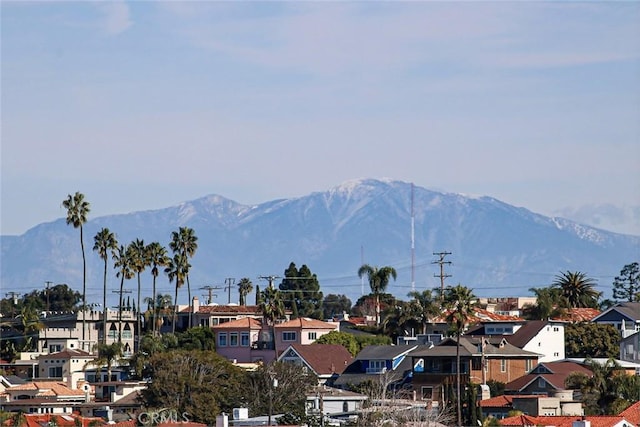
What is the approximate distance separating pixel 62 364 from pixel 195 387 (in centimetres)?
3373

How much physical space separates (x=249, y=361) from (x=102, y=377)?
51.8 ft

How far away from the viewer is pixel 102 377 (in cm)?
11050

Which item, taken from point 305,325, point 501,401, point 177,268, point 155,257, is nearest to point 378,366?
point 501,401

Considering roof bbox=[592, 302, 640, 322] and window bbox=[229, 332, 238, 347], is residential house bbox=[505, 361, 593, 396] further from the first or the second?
window bbox=[229, 332, 238, 347]

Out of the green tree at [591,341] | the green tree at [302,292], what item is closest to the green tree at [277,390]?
the green tree at [591,341]

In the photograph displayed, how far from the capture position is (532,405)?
83.3 m

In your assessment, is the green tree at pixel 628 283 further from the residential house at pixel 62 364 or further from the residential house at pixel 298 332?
the residential house at pixel 62 364

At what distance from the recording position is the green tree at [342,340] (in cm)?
11962

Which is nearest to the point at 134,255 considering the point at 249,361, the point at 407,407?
the point at 249,361

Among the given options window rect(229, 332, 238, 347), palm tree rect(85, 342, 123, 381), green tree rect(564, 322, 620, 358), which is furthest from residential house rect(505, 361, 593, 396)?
window rect(229, 332, 238, 347)

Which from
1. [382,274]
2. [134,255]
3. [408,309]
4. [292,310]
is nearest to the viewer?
[408,309]

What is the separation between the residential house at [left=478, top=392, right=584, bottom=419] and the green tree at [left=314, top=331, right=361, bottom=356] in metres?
33.4

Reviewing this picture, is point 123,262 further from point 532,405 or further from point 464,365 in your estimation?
point 532,405

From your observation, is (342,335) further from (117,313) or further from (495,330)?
(117,313)
